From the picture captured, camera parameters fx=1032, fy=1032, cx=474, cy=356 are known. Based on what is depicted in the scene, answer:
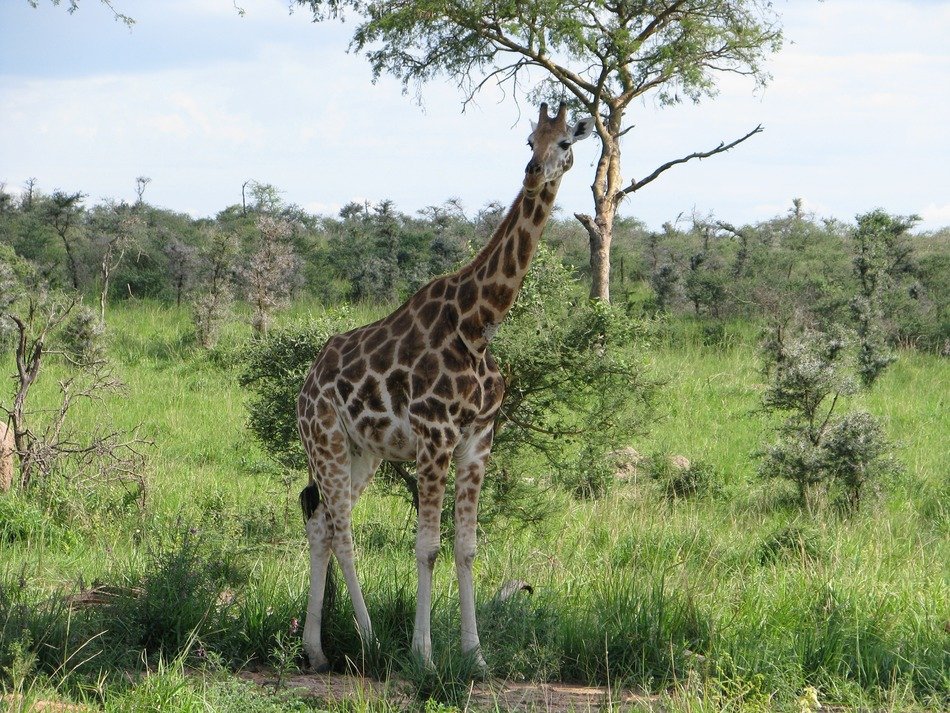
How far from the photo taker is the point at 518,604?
5570 mm

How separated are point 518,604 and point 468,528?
2.48 feet

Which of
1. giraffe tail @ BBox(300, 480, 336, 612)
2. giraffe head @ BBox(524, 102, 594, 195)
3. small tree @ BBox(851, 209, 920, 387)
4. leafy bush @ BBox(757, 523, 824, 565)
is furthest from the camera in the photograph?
small tree @ BBox(851, 209, 920, 387)

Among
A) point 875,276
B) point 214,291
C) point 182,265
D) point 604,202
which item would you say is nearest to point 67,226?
point 182,265

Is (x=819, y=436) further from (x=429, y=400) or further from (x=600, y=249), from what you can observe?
(x=600, y=249)

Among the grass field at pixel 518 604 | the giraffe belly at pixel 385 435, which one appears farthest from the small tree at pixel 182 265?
the giraffe belly at pixel 385 435

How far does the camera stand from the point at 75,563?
7148 mm

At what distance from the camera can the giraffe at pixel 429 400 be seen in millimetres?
4969

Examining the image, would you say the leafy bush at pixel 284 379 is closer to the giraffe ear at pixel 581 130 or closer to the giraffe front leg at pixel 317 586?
the giraffe front leg at pixel 317 586

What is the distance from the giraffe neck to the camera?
501 cm

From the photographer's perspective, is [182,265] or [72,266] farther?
[72,266]

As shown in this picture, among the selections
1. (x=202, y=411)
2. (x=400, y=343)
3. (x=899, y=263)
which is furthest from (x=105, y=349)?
(x=899, y=263)

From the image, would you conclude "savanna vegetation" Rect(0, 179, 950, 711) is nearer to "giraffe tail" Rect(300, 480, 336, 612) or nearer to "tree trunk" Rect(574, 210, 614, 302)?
"giraffe tail" Rect(300, 480, 336, 612)

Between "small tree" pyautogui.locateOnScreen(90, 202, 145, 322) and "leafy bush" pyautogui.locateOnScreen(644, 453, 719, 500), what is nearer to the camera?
"leafy bush" pyautogui.locateOnScreen(644, 453, 719, 500)

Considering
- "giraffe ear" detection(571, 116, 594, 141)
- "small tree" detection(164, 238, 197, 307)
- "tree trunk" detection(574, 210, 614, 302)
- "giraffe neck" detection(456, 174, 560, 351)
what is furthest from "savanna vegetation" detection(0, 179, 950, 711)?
"small tree" detection(164, 238, 197, 307)
